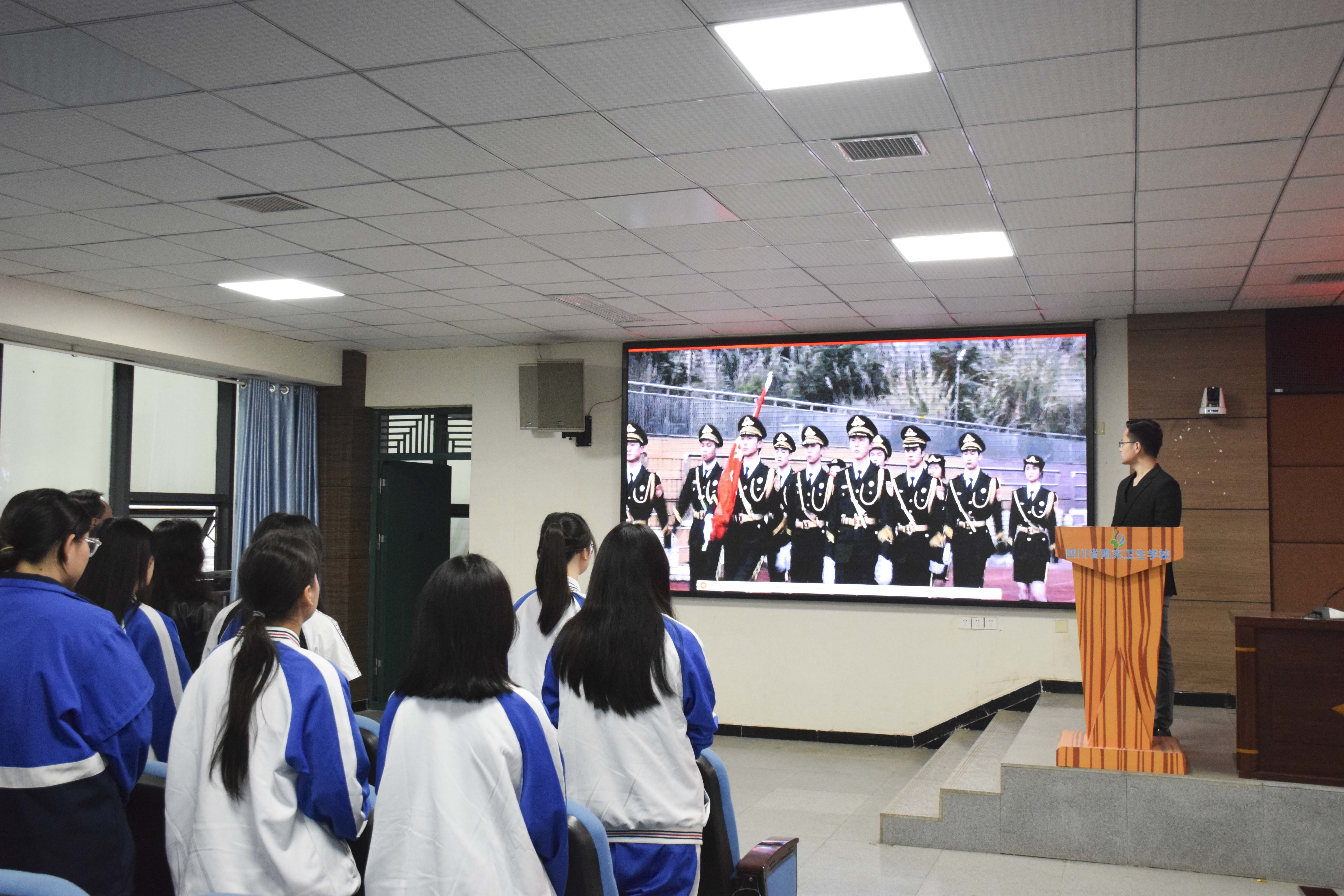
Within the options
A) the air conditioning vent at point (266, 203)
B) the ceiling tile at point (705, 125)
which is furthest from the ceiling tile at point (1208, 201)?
the air conditioning vent at point (266, 203)

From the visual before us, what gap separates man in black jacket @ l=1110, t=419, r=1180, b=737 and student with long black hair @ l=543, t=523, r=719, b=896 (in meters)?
3.20

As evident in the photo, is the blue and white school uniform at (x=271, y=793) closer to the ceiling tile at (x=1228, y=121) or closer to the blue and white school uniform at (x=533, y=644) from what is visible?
the blue and white school uniform at (x=533, y=644)

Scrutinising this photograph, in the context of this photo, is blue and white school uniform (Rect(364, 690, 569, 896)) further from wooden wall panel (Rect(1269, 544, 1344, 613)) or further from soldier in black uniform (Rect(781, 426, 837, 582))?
wooden wall panel (Rect(1269, 544, 1344, 613))

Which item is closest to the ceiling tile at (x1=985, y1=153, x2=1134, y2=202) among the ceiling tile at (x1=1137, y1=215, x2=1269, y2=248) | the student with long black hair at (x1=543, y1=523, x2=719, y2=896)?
the ceiling tile at (x1=1137, y1=215, x2=1269, y2=248)

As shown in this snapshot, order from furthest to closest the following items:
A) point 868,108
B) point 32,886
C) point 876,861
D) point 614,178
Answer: point 876,861 < point 614,178 < point 868,108 < point 32,886

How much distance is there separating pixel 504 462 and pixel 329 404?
164 cm

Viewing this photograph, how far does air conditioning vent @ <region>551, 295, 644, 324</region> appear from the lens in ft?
21.7

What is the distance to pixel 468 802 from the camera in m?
1.90

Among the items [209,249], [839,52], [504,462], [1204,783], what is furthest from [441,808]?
[504,462]

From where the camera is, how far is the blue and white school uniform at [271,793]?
201 centimetres

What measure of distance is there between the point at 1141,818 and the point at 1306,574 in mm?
2659

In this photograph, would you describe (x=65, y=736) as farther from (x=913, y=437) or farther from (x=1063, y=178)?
(x=913, y=437)

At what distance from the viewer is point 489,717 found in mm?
1925

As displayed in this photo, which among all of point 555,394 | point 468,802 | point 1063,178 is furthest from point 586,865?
point 555,394
